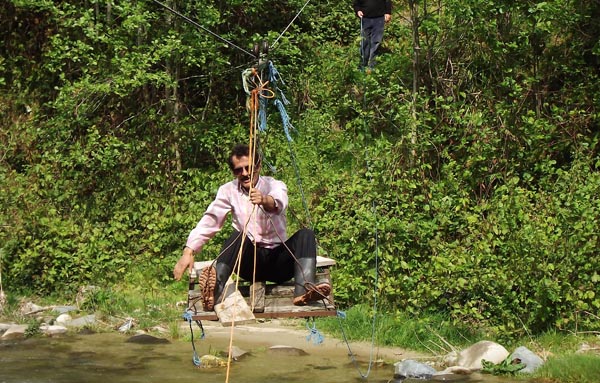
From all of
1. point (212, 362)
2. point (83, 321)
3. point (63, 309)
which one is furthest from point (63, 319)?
point (212, 362)

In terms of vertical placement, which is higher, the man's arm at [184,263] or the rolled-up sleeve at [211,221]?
the rolled-up sleeve at [211,221]

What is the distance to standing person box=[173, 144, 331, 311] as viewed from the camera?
733 centimetres

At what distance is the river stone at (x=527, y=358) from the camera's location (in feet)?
30.7

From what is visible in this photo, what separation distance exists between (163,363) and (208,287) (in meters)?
3.31

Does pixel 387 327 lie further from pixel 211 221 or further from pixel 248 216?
pixel 248 216

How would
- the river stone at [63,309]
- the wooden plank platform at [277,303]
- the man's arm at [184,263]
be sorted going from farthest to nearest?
1. the river stone at [63,309]
2. the man's arm at [184,263]
3. the wooden plank platform at [277,303]

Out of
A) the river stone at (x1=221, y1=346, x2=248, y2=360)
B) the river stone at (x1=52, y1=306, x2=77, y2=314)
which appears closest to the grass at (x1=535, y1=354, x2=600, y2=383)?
the river stone at (x1=221, y1=346, x2=248, y2=360)

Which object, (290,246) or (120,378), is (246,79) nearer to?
(290,246)

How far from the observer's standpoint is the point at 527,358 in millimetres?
9453

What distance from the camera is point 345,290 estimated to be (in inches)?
451

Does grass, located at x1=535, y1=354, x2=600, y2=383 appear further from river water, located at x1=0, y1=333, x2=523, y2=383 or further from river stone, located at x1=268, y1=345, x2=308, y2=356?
river stone, located at x1=268, y1=345, x2=308, y2=356

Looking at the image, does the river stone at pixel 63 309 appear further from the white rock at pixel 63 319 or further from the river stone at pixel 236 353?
the river stone at pixel 236 353

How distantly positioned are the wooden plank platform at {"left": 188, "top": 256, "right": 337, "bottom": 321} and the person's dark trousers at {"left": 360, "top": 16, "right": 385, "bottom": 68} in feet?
21.4

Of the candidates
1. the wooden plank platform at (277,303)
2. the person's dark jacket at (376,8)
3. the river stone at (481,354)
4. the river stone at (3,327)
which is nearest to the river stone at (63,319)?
the river stone at (3,327)
